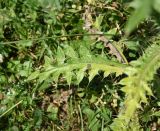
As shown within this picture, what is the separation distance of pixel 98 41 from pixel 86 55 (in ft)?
1.11

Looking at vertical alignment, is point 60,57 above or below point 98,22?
below

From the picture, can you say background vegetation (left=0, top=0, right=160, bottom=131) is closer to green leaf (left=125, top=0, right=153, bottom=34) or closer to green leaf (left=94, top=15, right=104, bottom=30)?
green leaf (left=94, top=15, right=104, bottom=30)

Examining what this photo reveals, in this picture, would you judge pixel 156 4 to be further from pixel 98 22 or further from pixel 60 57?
pixel 98 22

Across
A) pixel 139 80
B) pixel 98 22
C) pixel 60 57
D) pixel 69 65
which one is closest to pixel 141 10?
pixel 139 80

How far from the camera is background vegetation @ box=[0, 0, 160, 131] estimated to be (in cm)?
221

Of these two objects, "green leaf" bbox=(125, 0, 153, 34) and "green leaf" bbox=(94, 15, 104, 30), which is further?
"green leaf" bbox=(94, 15, 104, 30)

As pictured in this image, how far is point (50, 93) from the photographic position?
99.7 inches

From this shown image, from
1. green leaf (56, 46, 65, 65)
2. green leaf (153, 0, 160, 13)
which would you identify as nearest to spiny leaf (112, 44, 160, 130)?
green leaf (56, 46, 65, 65)

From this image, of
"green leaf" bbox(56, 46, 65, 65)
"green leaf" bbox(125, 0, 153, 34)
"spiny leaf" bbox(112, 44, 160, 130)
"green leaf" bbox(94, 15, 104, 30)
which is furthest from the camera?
"green leaf" bbox(94, 15, 104, 30)

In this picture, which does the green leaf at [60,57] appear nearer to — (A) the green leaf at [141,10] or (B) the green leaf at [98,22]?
(B) the green leaf at [98,22]

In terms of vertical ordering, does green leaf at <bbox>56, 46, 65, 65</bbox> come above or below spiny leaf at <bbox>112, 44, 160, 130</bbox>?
above

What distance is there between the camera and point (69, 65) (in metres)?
2.06

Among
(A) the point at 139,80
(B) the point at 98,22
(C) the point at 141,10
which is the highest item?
(B) the point at 98,22

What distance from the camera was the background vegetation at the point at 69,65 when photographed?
2207mm
